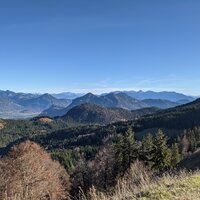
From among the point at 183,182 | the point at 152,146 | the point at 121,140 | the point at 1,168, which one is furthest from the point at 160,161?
the point at 183,182

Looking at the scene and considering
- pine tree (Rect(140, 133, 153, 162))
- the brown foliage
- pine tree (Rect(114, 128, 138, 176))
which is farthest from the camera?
pine tree (Rect(114, 128, 138, 176))

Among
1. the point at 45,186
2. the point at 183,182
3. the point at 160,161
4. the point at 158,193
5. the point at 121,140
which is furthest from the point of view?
the point at 121,140

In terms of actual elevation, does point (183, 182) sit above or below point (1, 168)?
above

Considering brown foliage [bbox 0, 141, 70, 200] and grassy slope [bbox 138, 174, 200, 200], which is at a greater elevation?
grassy slope [bbox 138, 174, 200, 200]

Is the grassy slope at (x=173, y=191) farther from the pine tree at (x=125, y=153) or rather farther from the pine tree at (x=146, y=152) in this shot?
the pine tree at (x=125, y=153)

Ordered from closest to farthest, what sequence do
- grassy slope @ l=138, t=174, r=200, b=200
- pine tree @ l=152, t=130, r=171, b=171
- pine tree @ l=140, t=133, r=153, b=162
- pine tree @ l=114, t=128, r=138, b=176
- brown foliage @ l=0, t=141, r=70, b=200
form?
grassy slope @ l=138, t=174, r=200, b=200, brown foliage @ l=0, t=141, r=70, b=200, pine tree @ l=152, t=130, r=171, b=171, pine tree @ l=140, t=133, r=153, b=162, pine tree @ l=114, t=128, r=138, b=176

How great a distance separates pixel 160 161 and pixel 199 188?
56.7 metres

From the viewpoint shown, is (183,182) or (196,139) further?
(196,139)

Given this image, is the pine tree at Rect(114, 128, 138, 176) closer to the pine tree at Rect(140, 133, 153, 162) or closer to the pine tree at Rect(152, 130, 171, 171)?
the pine tree at Rect(140, 133, 153, 162)

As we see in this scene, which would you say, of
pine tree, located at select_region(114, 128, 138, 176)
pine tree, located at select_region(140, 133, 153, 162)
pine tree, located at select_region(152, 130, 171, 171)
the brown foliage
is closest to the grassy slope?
the brown foliage

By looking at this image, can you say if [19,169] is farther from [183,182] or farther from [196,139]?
[196,139]

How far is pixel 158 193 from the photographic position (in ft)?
37.6

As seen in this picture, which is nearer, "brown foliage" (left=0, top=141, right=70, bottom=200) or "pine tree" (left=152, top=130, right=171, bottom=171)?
"brown foliage" (left=0, top=141, right=70, bottom=200)

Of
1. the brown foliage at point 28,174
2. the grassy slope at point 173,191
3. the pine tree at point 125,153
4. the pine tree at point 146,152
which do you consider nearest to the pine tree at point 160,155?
the pine tree at point 146,152
